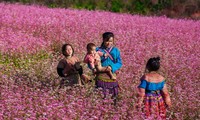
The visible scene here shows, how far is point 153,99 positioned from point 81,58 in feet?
11.8

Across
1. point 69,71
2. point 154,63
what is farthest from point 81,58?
point 154,63

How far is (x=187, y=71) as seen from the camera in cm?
862

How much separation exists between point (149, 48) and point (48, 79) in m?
4.02

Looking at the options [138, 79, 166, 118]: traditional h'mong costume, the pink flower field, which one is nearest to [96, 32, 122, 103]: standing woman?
the pink flower field

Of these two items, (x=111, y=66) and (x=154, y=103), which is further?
(x=111, y=66)

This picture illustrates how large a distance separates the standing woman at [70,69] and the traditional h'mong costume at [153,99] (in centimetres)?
110

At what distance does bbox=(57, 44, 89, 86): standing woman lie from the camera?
658 centimetres

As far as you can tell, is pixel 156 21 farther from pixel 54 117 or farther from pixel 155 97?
pixel 54 117

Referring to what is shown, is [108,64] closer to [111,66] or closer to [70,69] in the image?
[111,66]

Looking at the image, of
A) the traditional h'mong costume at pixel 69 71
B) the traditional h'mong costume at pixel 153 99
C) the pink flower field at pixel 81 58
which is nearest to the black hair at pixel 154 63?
the traditional h'mong costume at pixel 153 99

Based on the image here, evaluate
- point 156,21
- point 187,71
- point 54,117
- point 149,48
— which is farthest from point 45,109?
point 156,21

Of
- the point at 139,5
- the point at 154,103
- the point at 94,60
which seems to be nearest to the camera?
the point at 154,103

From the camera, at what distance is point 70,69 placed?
662 cm

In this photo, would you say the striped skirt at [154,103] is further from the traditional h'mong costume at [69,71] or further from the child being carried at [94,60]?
the traditional h'mong costume at [69,71]
